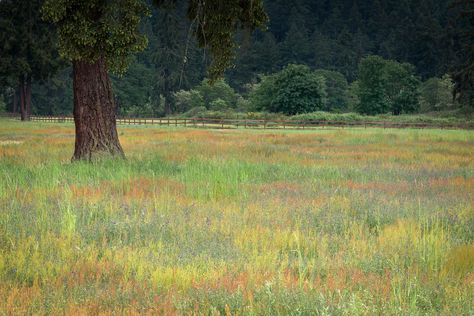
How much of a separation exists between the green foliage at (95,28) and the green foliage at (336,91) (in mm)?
95393

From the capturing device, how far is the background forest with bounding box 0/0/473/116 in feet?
278

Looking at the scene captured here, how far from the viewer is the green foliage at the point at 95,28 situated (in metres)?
15.8

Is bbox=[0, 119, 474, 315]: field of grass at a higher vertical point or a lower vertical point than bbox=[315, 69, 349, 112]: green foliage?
lower

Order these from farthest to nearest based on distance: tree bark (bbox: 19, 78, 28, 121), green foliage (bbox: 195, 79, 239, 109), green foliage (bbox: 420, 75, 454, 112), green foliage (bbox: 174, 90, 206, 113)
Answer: green foliage (bbox: 195, 79, 239, 109)
green foliage (bbox: 174, 90, 206, 113)
green foliage (bbox: 420, 75, 454, 112)
tree bark (bbox: 19, 78, 28, 121)

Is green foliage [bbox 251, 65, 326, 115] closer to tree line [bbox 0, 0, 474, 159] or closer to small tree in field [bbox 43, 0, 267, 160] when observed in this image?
tree line [bbox 0, 0, 474, 159]

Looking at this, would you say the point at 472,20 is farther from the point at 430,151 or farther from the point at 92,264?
the point at 92,264

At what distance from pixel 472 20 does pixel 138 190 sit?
112ft

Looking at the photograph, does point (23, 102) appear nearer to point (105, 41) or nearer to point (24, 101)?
point (24, 101)

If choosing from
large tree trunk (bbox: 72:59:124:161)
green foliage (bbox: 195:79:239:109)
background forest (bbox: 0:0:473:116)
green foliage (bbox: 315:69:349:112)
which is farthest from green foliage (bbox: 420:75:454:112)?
large tree trunk (bbox: 72:59:124:161)

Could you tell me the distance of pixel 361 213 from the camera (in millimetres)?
9906

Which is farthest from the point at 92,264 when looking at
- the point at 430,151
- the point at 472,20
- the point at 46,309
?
the point at 472,20

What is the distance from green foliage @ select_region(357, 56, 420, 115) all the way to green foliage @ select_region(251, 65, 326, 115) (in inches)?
390

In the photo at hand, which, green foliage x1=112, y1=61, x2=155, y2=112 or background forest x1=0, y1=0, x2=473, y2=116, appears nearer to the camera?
background forest x1=0, y1=0, x2=473, y2=116

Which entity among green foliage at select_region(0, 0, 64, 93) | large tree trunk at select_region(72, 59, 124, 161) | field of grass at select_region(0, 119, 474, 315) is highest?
green foliage at select_region(0, 0, 64, 93)
